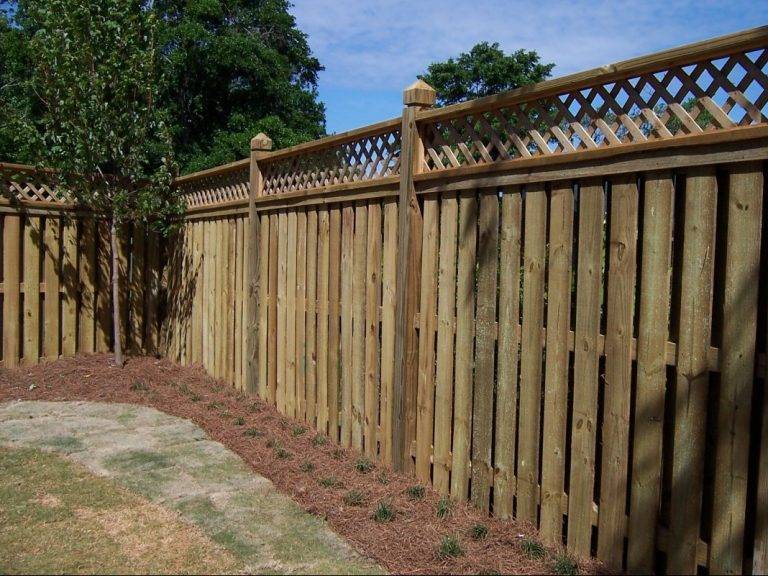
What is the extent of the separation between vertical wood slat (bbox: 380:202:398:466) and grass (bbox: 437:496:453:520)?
0.61 m

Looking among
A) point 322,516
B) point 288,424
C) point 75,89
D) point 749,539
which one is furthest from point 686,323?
point 75,89

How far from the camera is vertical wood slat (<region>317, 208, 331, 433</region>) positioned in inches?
196

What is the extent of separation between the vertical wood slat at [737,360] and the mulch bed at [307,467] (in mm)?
657

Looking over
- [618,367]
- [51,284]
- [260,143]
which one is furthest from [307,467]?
[51,284]

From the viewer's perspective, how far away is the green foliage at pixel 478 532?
3.22 m

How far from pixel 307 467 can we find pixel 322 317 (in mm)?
1155

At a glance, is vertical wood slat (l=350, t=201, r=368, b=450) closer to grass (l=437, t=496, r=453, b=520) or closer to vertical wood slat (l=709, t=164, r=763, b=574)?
grass (l=437, t=496, r=453, b=520)

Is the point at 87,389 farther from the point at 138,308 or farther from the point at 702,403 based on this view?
the point at 702,403

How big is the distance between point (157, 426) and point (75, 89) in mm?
3592

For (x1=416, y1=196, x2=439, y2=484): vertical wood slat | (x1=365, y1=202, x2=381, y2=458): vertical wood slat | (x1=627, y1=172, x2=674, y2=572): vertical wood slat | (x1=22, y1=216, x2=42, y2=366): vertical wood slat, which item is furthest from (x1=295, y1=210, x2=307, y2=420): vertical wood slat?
(x1=22, y1=216, x2=42, y2=366): vertical wood slat

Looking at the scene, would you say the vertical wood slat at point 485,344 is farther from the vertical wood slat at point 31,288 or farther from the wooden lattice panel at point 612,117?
the vertical wood slat at point 31,288

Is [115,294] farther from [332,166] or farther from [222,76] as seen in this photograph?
[222,76]

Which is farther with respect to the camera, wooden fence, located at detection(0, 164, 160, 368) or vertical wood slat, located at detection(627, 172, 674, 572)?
wooden fence, located at detection(0, 164, 160, 368)

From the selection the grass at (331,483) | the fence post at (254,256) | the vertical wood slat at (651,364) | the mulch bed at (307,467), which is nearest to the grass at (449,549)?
the mulch bed at (307,467)
